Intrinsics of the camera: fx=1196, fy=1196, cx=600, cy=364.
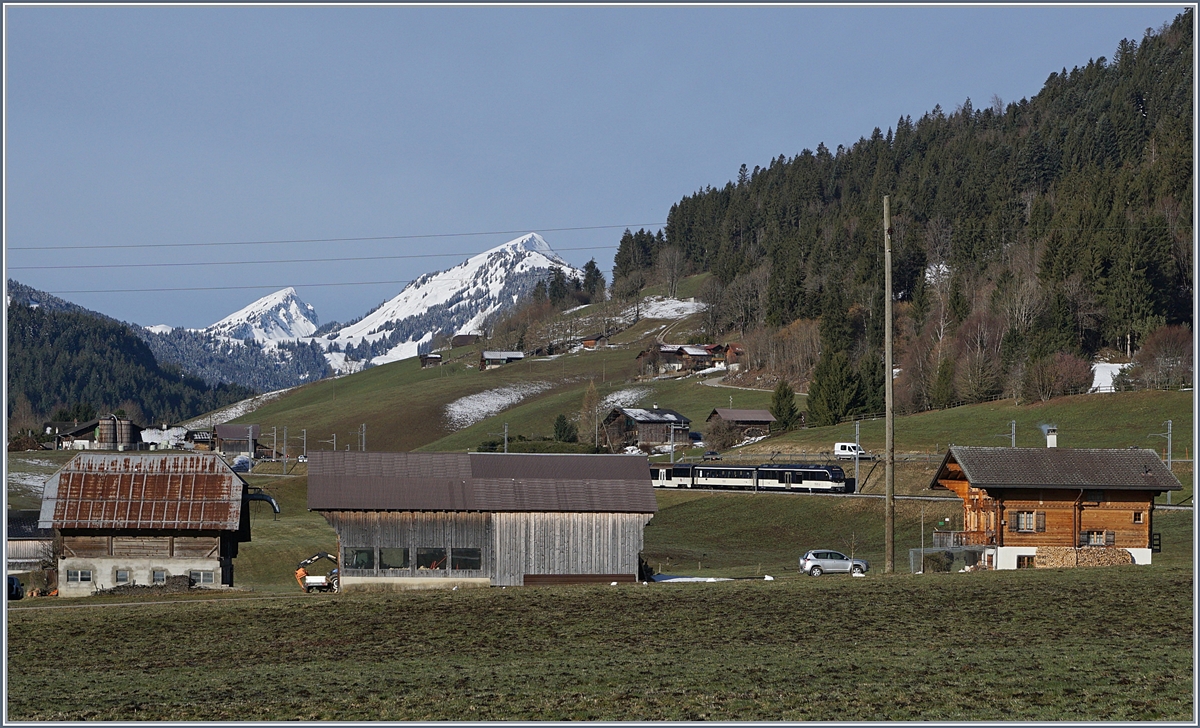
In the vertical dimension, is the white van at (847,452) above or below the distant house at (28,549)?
above

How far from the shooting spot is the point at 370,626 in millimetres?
32562

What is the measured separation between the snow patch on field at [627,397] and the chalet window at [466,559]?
12161 centimetres

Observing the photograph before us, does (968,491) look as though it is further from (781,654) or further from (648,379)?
(648,379)

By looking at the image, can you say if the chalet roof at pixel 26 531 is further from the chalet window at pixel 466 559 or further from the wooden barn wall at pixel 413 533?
the chalet window at pixel 466 559

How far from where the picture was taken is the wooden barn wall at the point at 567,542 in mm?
47219

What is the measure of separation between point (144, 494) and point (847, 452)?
73340 millimetres

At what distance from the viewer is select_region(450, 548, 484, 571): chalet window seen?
154 ft

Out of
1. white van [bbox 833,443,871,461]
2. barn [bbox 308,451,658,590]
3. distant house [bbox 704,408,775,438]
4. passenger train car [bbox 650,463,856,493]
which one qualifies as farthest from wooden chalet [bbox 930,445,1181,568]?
distant house [bbox 704,408,775,438]

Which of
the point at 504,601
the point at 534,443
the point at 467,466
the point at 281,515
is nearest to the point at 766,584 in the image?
the point at 504,601

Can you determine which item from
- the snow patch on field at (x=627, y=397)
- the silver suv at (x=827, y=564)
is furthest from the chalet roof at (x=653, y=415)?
the silver suv at (x=827, y=564)

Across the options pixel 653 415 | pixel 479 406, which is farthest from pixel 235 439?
pixel 653 415

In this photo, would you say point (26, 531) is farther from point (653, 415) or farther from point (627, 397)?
point (627, 397)

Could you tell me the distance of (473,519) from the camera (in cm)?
4709

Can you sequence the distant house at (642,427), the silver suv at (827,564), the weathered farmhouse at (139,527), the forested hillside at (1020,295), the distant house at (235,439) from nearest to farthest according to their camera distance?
the silver suv at (827,564)
the weathered farmhouse at (139,527)
the forested hillside at (1020,295)
the distant house at (642,427)
the distant house at (235,439)
